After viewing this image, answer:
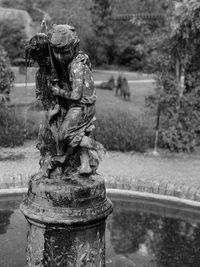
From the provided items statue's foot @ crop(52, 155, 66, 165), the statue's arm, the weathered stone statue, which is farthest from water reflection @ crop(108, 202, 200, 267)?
the statue's arm

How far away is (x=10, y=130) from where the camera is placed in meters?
10.9

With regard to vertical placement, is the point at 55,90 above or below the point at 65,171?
above

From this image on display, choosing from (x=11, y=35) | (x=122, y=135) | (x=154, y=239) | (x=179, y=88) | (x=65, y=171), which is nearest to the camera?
A: (x=65, y=171)

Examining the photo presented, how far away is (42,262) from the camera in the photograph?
14.0 feet

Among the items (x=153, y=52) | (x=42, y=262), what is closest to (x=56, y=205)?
(x=42, y=262)

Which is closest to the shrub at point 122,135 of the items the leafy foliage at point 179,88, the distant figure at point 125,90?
the leafy foliage at point 179,88

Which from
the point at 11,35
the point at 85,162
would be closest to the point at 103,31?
the point at 11,35

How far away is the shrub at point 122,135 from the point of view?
10555 millimetres

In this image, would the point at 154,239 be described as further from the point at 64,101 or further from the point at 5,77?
the point at 5,77

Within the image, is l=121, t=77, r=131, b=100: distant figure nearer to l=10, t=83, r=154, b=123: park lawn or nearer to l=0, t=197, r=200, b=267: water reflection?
l=10, t=83, r=154, b=123: park lawn

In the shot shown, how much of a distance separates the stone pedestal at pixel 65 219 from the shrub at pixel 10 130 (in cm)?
656

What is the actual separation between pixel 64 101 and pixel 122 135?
6.19 metres

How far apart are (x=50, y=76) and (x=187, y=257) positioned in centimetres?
285

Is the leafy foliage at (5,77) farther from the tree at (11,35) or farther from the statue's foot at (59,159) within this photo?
the tree at (11,35)
